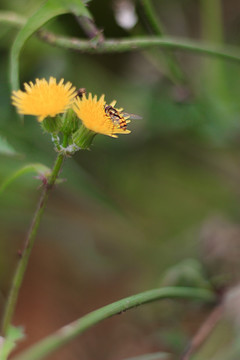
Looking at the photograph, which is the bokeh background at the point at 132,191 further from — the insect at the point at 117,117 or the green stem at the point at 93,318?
the insect at the point at 117,117

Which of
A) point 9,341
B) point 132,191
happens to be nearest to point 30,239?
point 9,341

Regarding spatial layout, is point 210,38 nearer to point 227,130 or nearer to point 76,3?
point 227,130

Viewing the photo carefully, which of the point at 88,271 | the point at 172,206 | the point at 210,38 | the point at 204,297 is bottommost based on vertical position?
the point at 204,297

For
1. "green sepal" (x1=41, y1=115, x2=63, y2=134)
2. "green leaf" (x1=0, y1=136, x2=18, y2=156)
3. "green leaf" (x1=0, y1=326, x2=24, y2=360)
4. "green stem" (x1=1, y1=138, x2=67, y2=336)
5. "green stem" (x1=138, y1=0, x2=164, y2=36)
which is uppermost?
"green stem" (x1=138, y1=0, x2=164, y2=36)

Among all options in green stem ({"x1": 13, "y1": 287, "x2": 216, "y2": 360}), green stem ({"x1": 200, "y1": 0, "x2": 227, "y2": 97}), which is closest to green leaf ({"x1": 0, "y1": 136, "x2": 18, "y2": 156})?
green stem ({"x1": 13, "y1": 287, "x2": 216, "y2": 360})

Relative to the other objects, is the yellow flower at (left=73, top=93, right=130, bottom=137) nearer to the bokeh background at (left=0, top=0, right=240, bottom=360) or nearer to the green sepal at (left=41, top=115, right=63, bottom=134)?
the green sepal at (left=41, top=115, right=63, bottom=134)

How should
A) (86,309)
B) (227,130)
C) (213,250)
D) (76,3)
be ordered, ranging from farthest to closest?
(227,130), (86,309), (213,250), (76,3)

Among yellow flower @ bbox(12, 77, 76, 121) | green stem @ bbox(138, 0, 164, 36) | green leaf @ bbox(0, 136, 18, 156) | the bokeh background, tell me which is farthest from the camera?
the bokeh background

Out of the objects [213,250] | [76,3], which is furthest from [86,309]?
[76,3]

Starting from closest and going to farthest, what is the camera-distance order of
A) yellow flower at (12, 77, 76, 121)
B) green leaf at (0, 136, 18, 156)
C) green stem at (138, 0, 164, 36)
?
yellow flower at (12, 77, 76, 121) → green leaf at (0, 136, 18, 156) → green stem at (138, 0, 164, 36)
